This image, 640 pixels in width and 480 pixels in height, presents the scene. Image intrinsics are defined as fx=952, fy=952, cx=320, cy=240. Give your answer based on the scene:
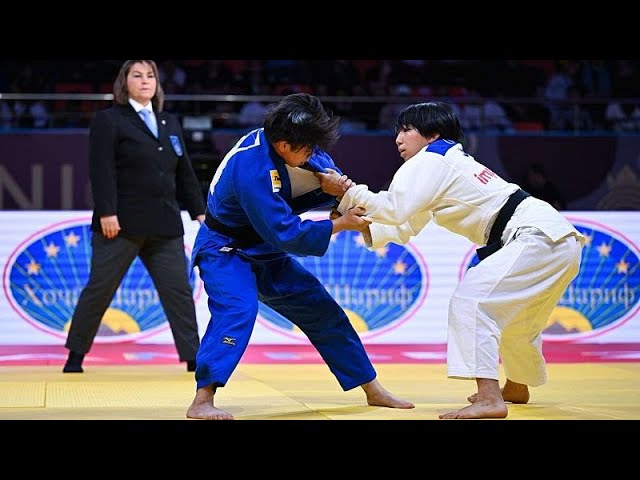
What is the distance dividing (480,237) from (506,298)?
34cm

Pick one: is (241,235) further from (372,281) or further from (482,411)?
(372,281)

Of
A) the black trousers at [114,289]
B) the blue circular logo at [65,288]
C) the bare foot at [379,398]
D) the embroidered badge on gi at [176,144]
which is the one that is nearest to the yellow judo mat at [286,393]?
the bare foot at [379,398]

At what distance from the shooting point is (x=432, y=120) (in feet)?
12.9

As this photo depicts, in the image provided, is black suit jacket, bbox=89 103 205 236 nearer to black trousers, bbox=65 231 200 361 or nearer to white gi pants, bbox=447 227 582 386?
black trousers, bbox=65 231 200 361

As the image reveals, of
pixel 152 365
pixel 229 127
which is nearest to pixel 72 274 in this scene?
pixel 152 365

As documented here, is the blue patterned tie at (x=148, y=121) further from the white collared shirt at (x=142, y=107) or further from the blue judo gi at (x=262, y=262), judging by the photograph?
the blue judo gi at (x=262, y=262)

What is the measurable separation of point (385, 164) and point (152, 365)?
122 inches

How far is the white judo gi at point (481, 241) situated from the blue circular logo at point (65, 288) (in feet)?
9.58

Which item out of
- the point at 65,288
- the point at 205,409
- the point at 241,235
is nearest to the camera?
the point at 205,409

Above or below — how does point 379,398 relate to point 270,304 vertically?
below

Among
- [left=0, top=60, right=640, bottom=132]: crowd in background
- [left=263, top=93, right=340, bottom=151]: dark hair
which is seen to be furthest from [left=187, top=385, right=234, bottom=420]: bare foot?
[left=0, top=60, right=640, bottom=132]: crowd in background

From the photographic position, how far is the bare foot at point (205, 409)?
3488 millimetres

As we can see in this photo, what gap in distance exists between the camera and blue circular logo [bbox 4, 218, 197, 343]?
6.41 m

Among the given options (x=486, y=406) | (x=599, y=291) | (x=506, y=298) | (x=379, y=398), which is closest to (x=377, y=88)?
(x=599, y=291)
